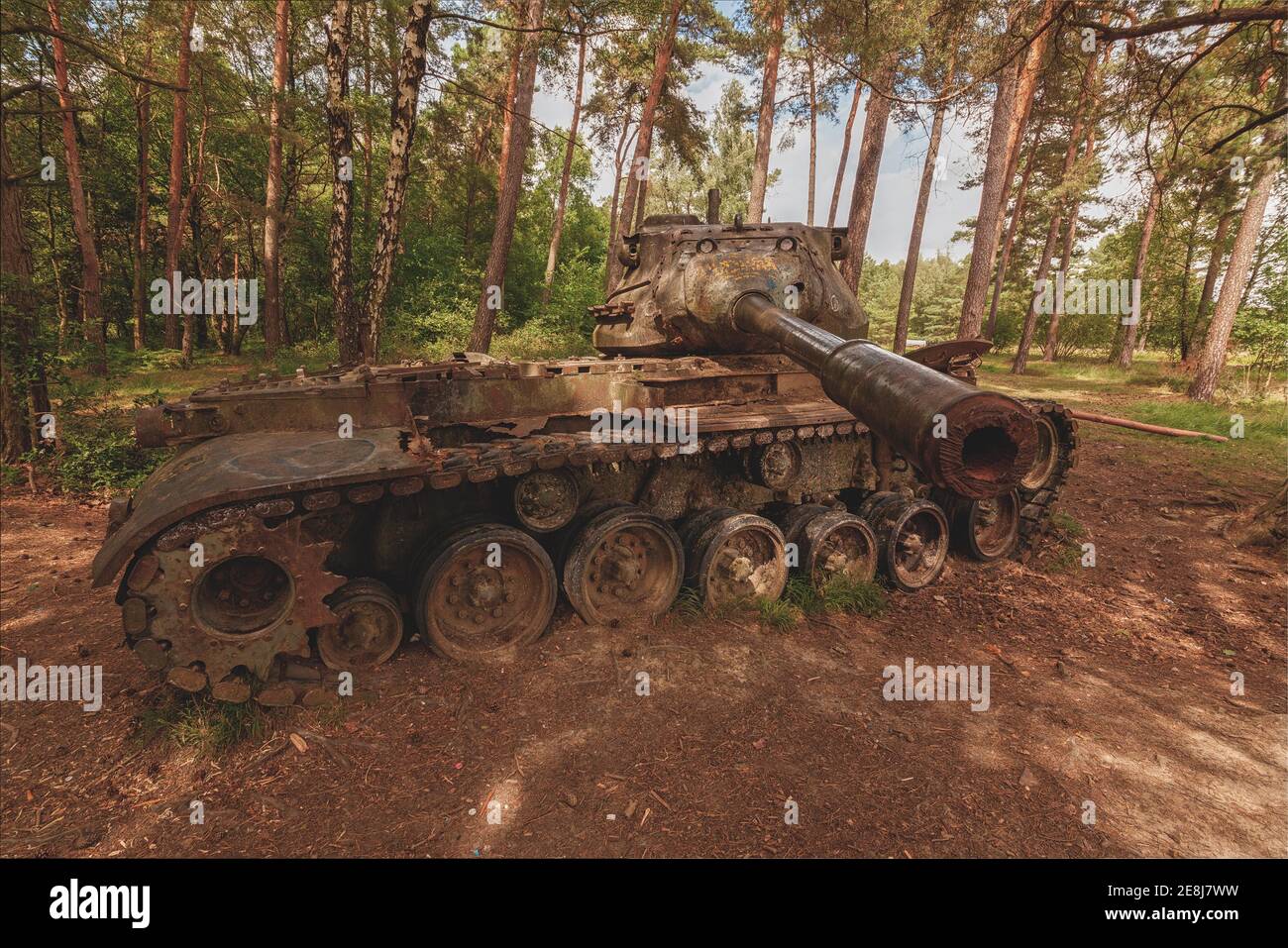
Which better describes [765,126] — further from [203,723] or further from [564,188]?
[203,723]

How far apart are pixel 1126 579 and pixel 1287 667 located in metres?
1.62

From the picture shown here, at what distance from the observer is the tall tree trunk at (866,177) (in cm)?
1391

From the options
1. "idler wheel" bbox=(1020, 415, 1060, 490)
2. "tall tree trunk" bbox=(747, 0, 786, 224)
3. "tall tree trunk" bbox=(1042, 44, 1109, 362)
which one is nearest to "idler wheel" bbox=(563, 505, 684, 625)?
"idler wheel" bbox=(1020, 415, 1060, 490)

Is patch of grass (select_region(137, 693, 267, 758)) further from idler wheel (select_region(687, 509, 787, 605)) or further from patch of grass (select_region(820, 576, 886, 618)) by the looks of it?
patch of grass (select_region(820, 576, 886, 618))

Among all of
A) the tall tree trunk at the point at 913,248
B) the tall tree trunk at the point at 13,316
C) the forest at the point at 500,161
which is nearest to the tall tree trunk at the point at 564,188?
the forest at the point at 500,161

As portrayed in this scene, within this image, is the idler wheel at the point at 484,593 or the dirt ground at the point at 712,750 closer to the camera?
the dirt ground at the point at 712,750

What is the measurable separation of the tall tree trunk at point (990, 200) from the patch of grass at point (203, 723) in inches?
543

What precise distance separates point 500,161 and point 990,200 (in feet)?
59.6

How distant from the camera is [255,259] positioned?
30844 mm

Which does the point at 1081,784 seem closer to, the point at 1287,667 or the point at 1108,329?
the point at 1287,667

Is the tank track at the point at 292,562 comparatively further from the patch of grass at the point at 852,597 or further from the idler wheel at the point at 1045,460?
the idler wheel at the point at 1045,460

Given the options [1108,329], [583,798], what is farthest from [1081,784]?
[1108,329]

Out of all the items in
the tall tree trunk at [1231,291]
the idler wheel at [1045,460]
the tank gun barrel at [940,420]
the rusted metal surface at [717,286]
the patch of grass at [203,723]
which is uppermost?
the tall tree trunk at [1231,291]

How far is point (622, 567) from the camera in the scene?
17.3 ft
